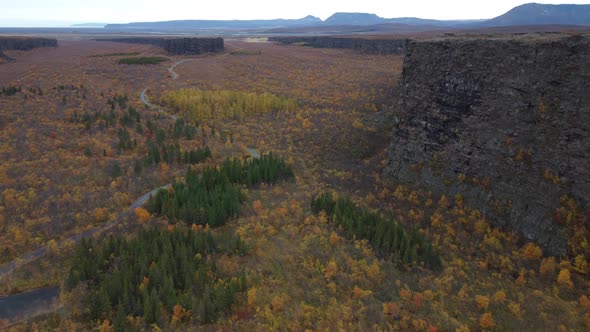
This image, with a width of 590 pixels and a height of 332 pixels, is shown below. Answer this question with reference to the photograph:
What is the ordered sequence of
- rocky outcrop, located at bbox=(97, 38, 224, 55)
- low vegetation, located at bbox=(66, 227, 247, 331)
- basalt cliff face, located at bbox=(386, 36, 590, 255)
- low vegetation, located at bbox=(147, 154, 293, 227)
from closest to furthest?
low vegetation, located at bbox=(66, 227, 247, 331) → basalt cliff face, located at bbox=(386, 36, 590, 255) → low vegetation, located at bbox=(147, 154, 293, 227) → rocky outcrop, located at bbox=(97, 38, 224, 55)

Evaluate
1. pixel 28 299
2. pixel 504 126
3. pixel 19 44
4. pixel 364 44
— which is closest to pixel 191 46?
pixel 364 44

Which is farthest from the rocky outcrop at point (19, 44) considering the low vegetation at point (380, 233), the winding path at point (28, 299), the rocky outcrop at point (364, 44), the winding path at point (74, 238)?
the low vegetation at point (380, 233)

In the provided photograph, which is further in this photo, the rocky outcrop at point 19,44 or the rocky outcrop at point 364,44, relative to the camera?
the rocky outcrop at point 19,44

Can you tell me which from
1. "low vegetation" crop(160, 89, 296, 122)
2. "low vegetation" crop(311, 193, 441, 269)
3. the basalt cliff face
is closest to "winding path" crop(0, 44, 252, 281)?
"low vegetation" crop(311, 193, 441, 269)

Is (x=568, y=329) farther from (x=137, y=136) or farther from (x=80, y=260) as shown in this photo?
(x=137, y=136)

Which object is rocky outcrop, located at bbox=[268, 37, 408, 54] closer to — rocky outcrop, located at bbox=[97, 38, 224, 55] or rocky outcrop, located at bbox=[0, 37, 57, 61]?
rocky outcrop, located at bbox=[97, 38, 224, 55]

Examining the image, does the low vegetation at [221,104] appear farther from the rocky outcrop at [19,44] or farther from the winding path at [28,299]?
the rocky outcrop at [19,44]
